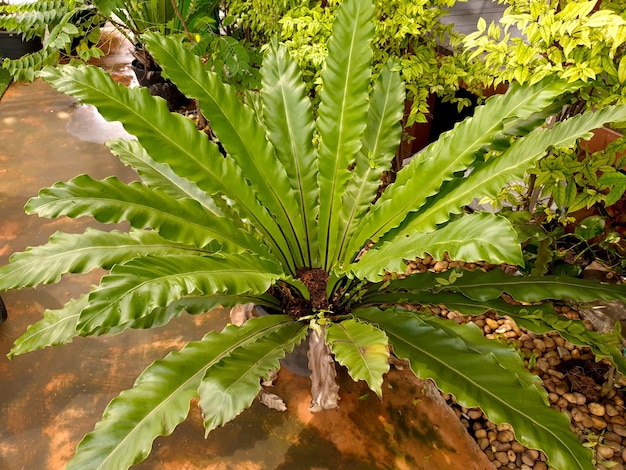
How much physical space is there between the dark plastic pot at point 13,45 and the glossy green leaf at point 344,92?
339 centimetres

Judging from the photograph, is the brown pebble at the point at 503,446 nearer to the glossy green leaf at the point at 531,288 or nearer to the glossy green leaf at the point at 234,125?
the glossy green leaf at the point at 531,288

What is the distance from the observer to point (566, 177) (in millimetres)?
1388

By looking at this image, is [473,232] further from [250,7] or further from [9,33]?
[9,33]

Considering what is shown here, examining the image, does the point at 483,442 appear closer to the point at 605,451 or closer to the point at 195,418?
the point at 605,451

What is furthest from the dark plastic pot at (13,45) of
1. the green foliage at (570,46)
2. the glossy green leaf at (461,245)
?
the glossy green leaf at (461,245)

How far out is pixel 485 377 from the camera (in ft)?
3.19

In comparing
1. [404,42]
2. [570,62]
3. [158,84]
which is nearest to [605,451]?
[570,62]

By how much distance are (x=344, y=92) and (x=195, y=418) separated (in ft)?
3.54

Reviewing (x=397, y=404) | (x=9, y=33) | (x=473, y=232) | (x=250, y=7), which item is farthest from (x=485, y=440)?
(x=9, y=33)

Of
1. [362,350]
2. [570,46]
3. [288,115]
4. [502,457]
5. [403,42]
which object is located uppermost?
[570,46]

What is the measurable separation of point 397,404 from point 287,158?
86 cm

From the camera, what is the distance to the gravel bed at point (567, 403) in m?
1.34

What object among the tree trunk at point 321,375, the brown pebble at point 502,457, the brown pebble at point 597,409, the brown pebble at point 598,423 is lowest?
the brown pebble at point 502,457

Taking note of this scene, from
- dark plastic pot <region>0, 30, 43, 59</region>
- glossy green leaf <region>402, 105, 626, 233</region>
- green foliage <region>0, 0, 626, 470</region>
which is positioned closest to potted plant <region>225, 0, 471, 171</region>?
green foliage <region>0, 0, 626, 470</region>
